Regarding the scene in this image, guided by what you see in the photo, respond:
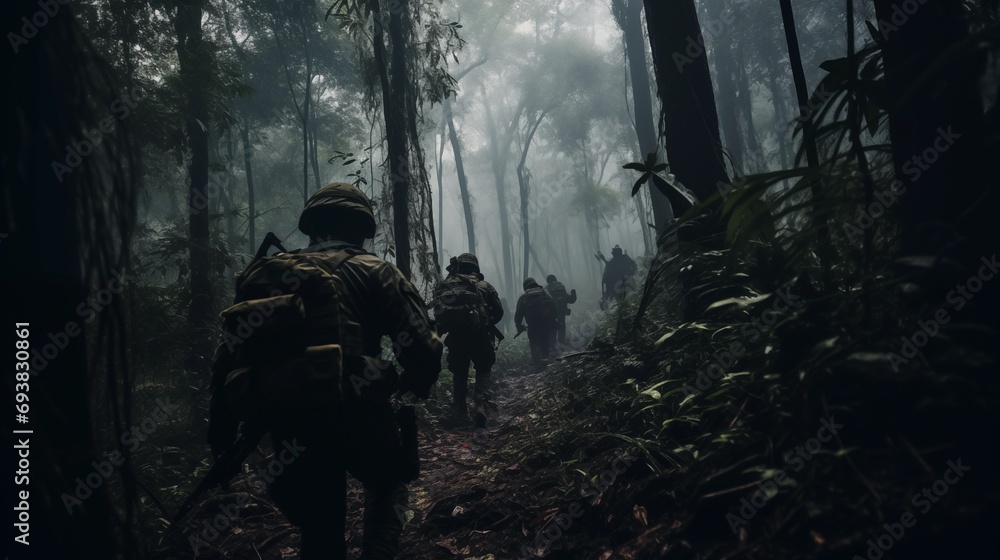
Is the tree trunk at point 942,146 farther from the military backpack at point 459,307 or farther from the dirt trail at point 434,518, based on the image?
the military backpack at point 459,307

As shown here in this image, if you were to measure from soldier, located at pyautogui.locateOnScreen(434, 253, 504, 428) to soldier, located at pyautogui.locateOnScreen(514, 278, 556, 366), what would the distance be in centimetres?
308

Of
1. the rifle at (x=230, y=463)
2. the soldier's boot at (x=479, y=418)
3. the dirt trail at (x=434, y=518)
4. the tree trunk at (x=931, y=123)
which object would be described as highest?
the tree trunk at (x=931, y=123)

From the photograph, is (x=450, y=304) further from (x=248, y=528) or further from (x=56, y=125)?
(x=56, y=125)

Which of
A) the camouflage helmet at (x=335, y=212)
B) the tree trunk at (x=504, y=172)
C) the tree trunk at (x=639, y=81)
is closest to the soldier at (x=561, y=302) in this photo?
the tree trunk at (x=639, y=81)

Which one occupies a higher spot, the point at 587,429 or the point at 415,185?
the point at 415,185

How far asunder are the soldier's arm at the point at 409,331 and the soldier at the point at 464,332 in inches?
129

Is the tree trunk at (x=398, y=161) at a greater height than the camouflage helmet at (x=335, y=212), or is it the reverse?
the tree trunk at (x=398, y=161)

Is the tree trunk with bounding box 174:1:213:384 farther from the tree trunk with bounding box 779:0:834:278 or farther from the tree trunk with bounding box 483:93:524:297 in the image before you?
the tree trunk with bounding box 483:93:524:297

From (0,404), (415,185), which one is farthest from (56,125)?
(415,185)

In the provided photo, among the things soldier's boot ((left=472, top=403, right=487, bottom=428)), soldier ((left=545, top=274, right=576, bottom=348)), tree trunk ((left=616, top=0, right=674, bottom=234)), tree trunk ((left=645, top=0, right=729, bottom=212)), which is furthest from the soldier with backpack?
soldier ((left=545, top=274, right=576, bottom=348))

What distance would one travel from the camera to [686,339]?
128 inches

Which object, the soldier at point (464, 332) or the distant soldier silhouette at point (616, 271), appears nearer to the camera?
the soldier at point (464, 332)

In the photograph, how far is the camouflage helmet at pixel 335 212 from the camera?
2.74 meters

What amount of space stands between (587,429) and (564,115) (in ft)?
83.8
